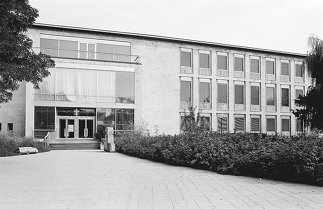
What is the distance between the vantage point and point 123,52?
1497 inches

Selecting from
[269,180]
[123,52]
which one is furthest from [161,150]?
[123,52]

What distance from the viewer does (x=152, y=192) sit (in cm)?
783

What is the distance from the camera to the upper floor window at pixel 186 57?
134 ft

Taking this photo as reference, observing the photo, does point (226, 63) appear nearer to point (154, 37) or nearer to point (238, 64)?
point (238, 64)

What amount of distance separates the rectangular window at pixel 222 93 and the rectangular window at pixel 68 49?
54.7 feet

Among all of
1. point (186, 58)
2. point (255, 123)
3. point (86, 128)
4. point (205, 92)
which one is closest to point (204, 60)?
point (186, 58)

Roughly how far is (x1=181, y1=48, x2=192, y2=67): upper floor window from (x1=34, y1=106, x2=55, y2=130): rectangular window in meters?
15.4

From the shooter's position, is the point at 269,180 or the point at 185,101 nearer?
the point at 269,180

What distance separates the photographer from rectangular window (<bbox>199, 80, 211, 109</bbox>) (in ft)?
136

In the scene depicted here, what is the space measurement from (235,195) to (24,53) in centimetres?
1021

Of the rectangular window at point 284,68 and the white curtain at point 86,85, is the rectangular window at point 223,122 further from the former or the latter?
the white curtain at point 86,85

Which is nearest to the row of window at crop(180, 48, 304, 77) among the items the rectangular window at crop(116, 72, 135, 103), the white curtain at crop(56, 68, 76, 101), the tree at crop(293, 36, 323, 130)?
the rectangular window at crop(116, 72, 135, 103)

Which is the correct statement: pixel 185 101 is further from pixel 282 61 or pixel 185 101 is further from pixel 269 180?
pixel 269 180

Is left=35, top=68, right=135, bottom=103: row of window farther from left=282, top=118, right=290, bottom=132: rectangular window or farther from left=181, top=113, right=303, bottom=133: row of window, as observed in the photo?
left=282, top=118, right=290, bottom=132: rectangular window
